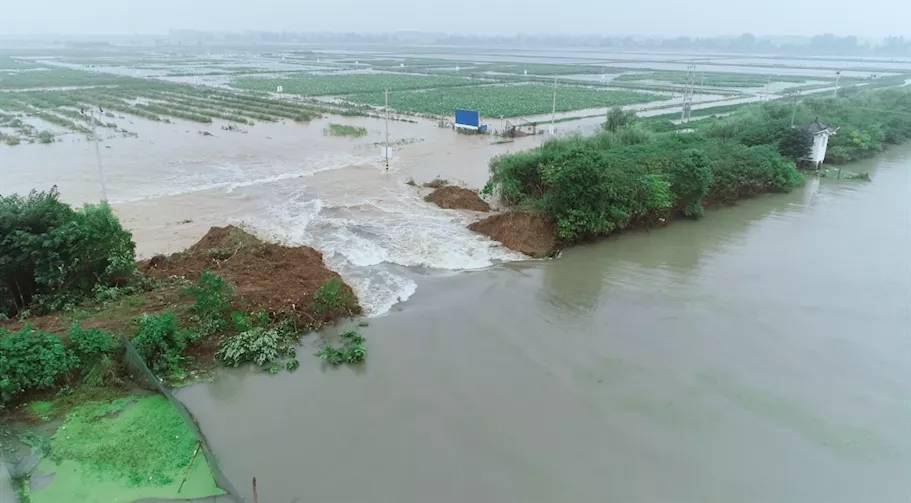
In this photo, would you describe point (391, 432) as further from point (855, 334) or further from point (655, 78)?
point (655, 78)

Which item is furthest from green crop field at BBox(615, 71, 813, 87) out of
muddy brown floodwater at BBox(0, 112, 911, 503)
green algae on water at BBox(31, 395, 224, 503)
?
green algae on water at BBox(31, 395, 224, 503)

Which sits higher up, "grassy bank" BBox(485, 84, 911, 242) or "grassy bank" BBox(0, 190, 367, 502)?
"grassy bank" BBox(485, 84, 911, 242)

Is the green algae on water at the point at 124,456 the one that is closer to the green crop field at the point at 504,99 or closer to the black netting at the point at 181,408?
the black netting at the point at 181,408

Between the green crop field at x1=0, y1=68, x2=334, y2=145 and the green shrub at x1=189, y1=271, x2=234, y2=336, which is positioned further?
the green crop field at x1=0, y1=68, x2=334, y2=145

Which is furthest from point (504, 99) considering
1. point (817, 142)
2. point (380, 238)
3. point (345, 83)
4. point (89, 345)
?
point (89, 345)

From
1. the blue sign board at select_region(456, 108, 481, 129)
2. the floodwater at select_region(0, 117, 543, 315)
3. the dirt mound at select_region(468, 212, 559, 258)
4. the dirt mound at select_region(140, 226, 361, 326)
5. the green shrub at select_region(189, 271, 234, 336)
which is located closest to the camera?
the green shrub at select_region(189, 271, 234, 336)

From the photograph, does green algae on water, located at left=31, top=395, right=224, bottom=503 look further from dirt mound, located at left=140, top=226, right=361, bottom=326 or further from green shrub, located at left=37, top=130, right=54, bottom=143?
green shrub, located at left=37, top=130, right=54, bottom=143

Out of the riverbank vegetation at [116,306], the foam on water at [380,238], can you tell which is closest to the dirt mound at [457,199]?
the foam on water at [380,238]

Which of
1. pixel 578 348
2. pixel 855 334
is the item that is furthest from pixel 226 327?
pixel 855 334
